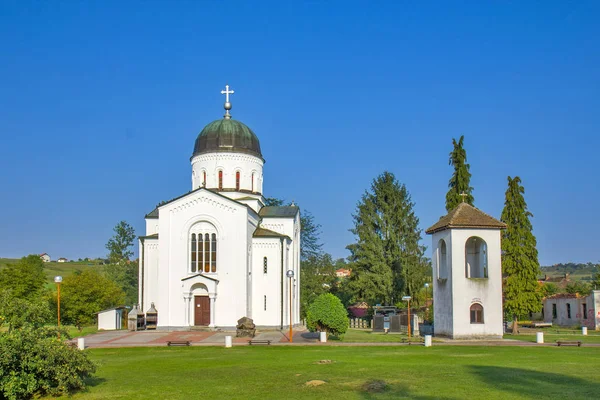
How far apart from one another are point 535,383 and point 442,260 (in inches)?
687

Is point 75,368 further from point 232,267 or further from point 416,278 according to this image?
point 416,278

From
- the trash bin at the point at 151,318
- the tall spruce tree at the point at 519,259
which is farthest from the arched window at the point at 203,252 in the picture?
the tall spruce tree at the point at 519,259

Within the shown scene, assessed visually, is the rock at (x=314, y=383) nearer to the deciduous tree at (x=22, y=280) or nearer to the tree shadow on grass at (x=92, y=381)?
the tree shadow on grass at (x=92, y=381)

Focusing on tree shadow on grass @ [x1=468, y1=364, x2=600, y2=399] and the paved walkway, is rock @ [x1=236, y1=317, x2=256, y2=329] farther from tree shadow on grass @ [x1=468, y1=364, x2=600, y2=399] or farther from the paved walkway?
tree shadow on grass @ [x1=468, y1=364, x2=600, y2=399]

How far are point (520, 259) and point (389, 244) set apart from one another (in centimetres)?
1196

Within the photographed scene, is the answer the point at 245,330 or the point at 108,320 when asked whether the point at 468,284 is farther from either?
the point at 108,320

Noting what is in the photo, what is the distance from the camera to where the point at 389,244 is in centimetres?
5075

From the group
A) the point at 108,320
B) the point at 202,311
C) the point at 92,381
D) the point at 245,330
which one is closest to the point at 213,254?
the point at 202,311

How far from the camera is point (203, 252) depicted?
40094 millimetres

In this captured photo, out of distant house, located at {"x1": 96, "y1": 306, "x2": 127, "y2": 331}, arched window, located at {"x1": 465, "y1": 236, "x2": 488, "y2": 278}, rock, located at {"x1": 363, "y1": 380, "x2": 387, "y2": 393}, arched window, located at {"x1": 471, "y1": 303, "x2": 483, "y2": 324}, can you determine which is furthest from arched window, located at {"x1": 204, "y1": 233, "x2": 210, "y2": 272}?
rock, located at {"x1": 363, "y1": 380, "x2": 387, "y2": 393}

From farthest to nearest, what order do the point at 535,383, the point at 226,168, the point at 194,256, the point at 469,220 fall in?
1. the point at 226,168
2. the point at 194,256
3. the point at 469,220
4. the point at 535,383

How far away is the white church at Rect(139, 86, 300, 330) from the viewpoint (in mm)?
39219

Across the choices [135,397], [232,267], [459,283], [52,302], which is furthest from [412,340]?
[52,302]

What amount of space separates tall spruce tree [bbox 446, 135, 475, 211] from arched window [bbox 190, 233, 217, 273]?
55.6 feet
